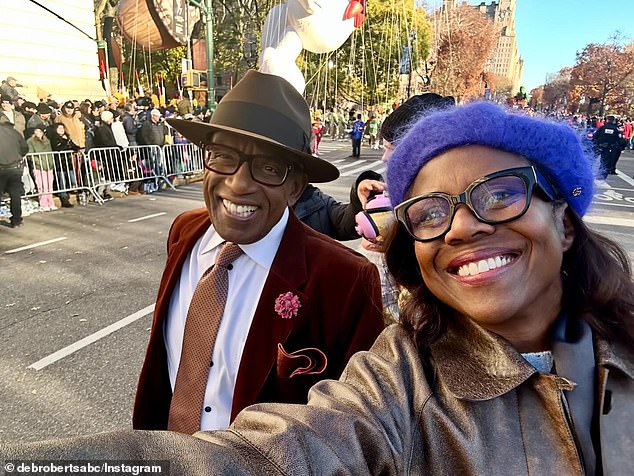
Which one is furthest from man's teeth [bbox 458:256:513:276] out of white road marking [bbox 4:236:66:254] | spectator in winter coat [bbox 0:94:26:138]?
spectator in winter coat [bbox 0:94:26:138]

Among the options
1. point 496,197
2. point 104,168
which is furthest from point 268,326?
point 104,168

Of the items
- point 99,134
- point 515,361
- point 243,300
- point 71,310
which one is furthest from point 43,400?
point 99,134


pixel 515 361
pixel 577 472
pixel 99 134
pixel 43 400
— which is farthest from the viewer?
pixel 99 134

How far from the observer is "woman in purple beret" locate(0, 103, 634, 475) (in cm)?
101

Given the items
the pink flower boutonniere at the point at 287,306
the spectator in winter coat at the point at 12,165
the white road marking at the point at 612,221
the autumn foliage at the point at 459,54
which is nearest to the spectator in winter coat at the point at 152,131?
the spectator in winter coat at the point at 12,165

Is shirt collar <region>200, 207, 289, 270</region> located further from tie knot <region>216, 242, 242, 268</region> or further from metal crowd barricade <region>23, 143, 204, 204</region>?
metal crowd barricade <region>23, 143, 204, 204</region>

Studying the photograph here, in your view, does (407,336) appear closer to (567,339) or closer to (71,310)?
(567,339)

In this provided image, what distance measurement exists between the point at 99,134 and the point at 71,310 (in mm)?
6805

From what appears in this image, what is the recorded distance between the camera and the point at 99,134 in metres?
10.2

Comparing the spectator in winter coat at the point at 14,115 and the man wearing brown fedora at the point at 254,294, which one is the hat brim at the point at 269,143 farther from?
the spectator in winter coat at the point at 14,115

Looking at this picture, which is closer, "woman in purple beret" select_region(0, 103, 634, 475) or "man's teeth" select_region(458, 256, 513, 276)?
"woman in purple beret" select_region(0, 103, 634, 475)

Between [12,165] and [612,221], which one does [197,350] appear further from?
[612,221]

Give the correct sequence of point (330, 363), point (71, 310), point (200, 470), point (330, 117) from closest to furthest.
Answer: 1. point (200, 470)
2. point (330, 363)
3. point (71, 310)
4. point (330, 117)

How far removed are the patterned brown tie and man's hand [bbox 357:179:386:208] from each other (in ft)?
3.40
